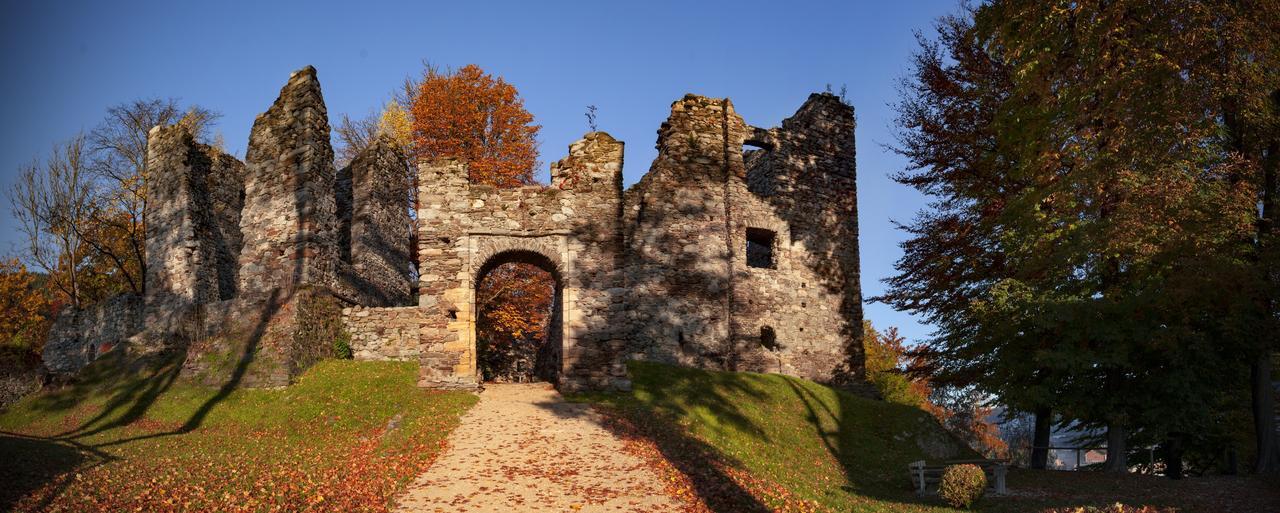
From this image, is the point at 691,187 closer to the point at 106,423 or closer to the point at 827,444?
the point at 827,444

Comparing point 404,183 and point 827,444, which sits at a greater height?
point 404,183

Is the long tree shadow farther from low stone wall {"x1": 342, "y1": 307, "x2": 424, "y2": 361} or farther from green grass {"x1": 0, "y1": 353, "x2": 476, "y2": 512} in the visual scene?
low stone wall {"x1": 342, "y1": 307, "x2": 424, "y2": 361}

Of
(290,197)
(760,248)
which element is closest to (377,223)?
(290,197)

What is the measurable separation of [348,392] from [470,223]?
16.2ft

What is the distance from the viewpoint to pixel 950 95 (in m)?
22.9

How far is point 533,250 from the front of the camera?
63.4ft

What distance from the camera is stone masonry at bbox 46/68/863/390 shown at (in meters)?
19.1

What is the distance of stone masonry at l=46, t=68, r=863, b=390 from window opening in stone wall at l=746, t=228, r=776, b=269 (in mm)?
58

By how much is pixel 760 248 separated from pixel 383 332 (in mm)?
12415

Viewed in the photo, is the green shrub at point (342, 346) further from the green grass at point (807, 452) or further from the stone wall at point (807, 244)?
the stone wall at point (807, 244)

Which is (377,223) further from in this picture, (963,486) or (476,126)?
(963,486)

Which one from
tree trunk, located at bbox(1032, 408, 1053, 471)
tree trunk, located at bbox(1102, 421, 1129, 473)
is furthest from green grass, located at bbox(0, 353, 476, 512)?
tree trunk, located at bbox(1102, 421, 1129, 473)

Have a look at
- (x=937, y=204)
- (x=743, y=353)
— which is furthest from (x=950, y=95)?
(x=743, y=353)

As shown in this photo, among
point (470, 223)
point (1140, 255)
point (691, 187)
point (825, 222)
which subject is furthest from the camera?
point (825, 222)
